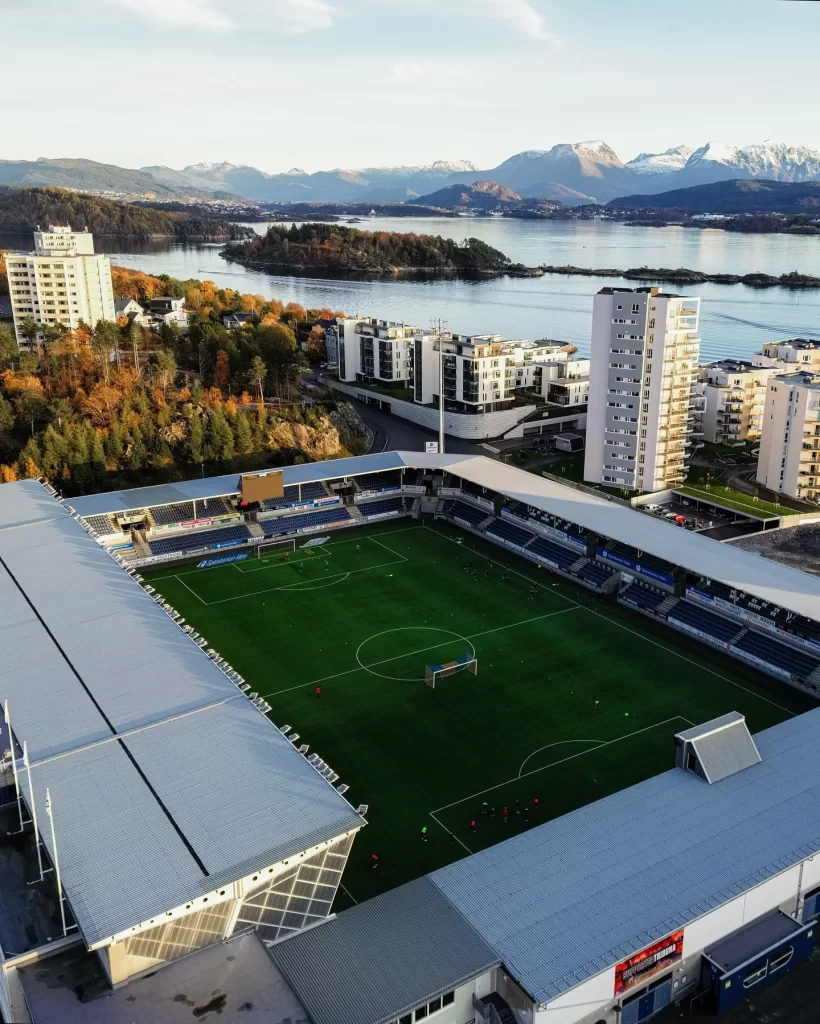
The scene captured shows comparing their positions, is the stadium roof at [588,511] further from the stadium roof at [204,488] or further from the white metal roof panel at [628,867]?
the white metal roof panel at [628,867]

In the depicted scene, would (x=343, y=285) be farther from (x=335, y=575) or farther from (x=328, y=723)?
(x=328, y=723)

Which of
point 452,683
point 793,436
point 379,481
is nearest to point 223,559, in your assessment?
point 379,481

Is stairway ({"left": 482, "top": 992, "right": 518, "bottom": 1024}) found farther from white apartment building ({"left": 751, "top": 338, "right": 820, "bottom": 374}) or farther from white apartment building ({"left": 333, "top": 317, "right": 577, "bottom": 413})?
white apartment building ({"left": 751, "top": 338, "right": 820, "bottom": 374})

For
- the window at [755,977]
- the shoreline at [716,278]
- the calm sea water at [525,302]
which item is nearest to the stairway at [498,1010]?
the window at [755,977]

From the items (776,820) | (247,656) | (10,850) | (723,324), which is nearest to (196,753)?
(10,850)

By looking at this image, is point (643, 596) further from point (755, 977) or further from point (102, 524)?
point (102, 524)

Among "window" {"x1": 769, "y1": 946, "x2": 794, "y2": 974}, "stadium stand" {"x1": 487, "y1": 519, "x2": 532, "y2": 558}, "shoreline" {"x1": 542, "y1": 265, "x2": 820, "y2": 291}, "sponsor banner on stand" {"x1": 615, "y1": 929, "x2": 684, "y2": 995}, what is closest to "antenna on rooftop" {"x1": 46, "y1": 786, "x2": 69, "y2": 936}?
"sponsor banner on stand" {"x1": 615, "y1": 929, "x2": 684, "y2": 995}
